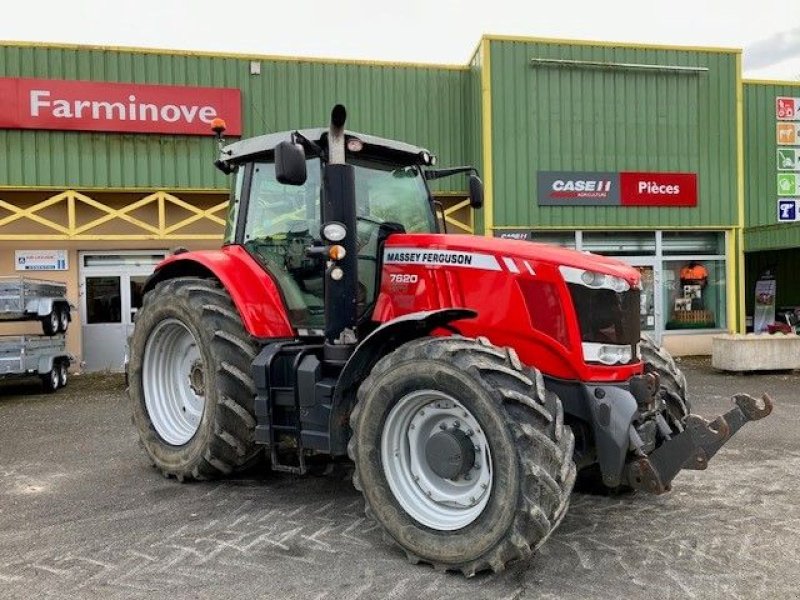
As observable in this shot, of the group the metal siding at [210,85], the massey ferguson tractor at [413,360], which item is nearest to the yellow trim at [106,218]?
the metal siding at [210,85]

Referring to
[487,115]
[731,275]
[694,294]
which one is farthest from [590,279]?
[731,275]

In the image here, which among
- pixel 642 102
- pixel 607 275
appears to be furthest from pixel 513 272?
pixel 642 102

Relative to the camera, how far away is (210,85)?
1300cm

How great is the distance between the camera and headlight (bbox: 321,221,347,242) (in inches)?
164

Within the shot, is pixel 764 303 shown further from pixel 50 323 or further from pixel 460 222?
pixel 50 323

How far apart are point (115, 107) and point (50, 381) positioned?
496 cm

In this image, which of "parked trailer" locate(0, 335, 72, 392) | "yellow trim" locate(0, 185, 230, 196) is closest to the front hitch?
"parked trailer" locate(0, 335, 72, 392)

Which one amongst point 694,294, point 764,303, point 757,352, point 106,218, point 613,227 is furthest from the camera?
point 764,303

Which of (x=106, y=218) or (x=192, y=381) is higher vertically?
(x=106, y=218)

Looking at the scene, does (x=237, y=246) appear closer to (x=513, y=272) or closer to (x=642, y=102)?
(x=513, y=272)

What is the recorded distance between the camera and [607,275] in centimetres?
380

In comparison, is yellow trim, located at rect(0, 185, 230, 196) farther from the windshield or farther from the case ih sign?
the windshield

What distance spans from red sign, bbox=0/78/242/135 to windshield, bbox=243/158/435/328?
336 inches

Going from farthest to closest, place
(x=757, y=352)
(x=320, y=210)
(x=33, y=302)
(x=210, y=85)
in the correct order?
1. (x=210, y=85)
2. (x=757, y=352)
3. (x=33, y=302)
4. (x=320, y=210)
